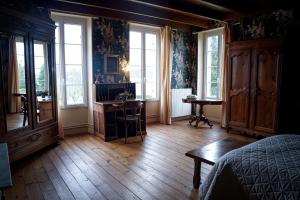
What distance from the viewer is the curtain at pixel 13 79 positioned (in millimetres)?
3143

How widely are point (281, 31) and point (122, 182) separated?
161 inches

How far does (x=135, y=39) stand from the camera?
18.6 ft

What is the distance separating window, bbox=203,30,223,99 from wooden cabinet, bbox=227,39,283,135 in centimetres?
104

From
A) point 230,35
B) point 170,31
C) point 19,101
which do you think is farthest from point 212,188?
point 170,31

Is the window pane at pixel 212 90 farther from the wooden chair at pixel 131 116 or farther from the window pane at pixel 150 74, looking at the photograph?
the wooden chair at pixel 131 116

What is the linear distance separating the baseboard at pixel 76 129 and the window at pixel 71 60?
461 mm

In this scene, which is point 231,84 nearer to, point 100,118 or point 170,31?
point 170,31

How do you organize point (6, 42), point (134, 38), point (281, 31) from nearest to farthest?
1. point (6, 42)
2. point (281, 31)
3. point (134, 38)

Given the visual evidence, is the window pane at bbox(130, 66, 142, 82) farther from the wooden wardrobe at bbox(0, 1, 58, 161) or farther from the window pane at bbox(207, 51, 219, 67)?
the wooden wardrobe at bbox(0, 1, 58, 161)

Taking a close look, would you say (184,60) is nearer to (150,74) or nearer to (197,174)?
(150,74)

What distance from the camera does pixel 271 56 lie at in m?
4.16

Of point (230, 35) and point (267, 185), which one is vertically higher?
point (230, 35)

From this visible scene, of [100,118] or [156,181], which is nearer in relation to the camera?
[156,181]

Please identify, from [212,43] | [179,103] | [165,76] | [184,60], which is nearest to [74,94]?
[165,76]
